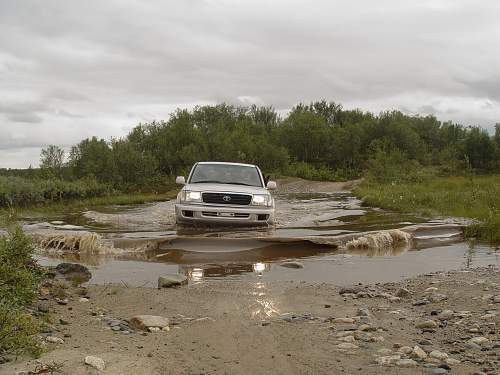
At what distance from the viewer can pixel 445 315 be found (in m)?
4.98

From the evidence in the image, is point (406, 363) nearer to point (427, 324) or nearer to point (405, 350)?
point (405, 350)

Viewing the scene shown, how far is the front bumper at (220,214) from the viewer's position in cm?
1039

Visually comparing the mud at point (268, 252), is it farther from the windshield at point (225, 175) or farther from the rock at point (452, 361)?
the rock at point (452, 361)

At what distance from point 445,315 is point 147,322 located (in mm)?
2852

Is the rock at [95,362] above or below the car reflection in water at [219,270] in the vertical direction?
above

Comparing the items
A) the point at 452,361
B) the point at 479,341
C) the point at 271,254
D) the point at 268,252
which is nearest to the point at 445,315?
the point at 479,341

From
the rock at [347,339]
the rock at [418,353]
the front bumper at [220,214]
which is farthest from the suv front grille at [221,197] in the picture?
the rock at [418,353]

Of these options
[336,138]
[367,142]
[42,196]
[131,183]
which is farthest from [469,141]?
[42,196]

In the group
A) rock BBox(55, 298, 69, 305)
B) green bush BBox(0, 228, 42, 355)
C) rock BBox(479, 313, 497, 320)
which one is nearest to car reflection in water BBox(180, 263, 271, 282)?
rock BBox(55, 298, 69, 305)

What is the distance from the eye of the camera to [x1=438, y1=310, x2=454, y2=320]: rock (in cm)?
490

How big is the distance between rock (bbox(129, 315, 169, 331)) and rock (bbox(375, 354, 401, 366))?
6.36 ft

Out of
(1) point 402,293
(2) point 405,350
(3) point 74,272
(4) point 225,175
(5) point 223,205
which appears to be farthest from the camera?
(4) point 225,175

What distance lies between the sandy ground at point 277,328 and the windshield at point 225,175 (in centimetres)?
514

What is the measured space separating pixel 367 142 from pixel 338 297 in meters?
63.5
